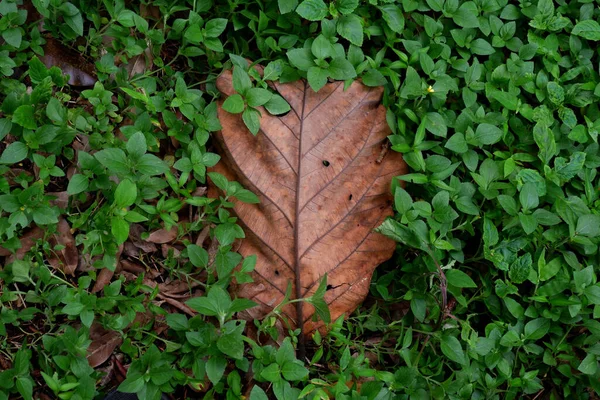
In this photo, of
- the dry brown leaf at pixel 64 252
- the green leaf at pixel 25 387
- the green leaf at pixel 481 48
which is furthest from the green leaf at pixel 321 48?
the green leaf at pixel 25 387

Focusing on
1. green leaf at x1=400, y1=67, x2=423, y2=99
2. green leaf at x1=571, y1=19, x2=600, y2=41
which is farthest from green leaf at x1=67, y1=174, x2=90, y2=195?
green leaf at x1=571, y1=19, x2=600, y2=41

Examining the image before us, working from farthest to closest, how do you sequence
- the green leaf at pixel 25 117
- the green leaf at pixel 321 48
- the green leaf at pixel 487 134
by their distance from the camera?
the green leaf at pixel 487 134, the green leaf at pixel 321 48, the green leaf at pixel 25 117

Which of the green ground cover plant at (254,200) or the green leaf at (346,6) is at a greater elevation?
the green leaf at (346,6)

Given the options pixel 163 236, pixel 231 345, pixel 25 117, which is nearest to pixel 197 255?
pixel 163 236

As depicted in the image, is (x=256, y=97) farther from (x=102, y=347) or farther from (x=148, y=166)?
(x=102, y=347)

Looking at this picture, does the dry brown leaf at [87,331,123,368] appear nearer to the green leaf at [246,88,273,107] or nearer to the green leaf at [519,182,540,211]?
the green leaf at [246,88,273,107]

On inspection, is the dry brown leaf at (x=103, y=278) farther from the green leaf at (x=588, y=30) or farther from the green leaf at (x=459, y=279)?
the green leaf at (x=588, y=30)

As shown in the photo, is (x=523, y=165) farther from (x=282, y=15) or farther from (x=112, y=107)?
(x=112, y=107)
